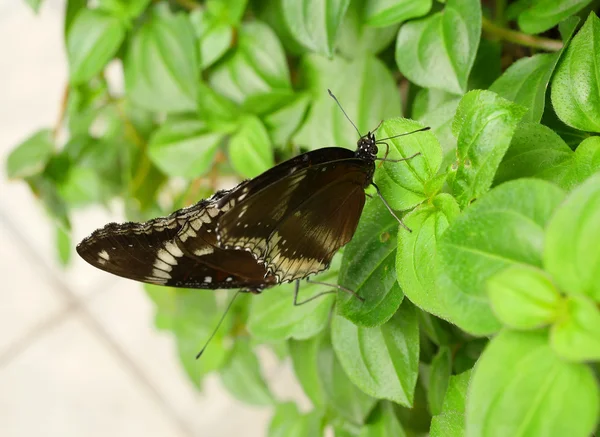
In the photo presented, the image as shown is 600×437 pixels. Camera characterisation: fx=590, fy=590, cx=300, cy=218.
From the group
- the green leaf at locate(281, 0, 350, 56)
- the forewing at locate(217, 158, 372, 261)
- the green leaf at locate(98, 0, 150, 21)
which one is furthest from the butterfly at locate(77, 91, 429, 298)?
the green leaf at locate(98, 0, 150, 21)

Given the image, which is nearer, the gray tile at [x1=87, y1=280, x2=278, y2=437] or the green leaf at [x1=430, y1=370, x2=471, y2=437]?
the green leaf at [x1=430, y1=370, x2=471, y2=437]

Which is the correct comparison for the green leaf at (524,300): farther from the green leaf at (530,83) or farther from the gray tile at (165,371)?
the gray tile at (165,371)

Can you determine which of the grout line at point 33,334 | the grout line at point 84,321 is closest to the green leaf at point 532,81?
the grout line at point 84,321

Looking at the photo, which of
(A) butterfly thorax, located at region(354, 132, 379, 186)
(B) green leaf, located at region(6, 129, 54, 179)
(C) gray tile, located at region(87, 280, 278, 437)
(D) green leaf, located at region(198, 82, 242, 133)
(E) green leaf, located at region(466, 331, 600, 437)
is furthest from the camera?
(C) gray tile, located at region(87, 280, 278, 437)

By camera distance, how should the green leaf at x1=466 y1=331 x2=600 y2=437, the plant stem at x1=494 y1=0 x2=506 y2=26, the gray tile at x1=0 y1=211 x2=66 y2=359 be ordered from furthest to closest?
the gray tile at x1=0 y1=211 x2=66 y2=359 < the plant stem at x1=494 y1=0 x2=506 y2=26 < the green leaf at x1=466 y1=331 x2=600 y2=437

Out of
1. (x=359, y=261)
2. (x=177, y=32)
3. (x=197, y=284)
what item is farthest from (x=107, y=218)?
(x=359, y=261)

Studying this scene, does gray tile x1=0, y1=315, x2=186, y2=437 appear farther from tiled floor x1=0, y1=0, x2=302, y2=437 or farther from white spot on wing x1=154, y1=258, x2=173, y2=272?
white spot on wing x1=154, y1=258, x2=173, y2=272

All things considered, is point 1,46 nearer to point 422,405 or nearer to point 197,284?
point 197,284
